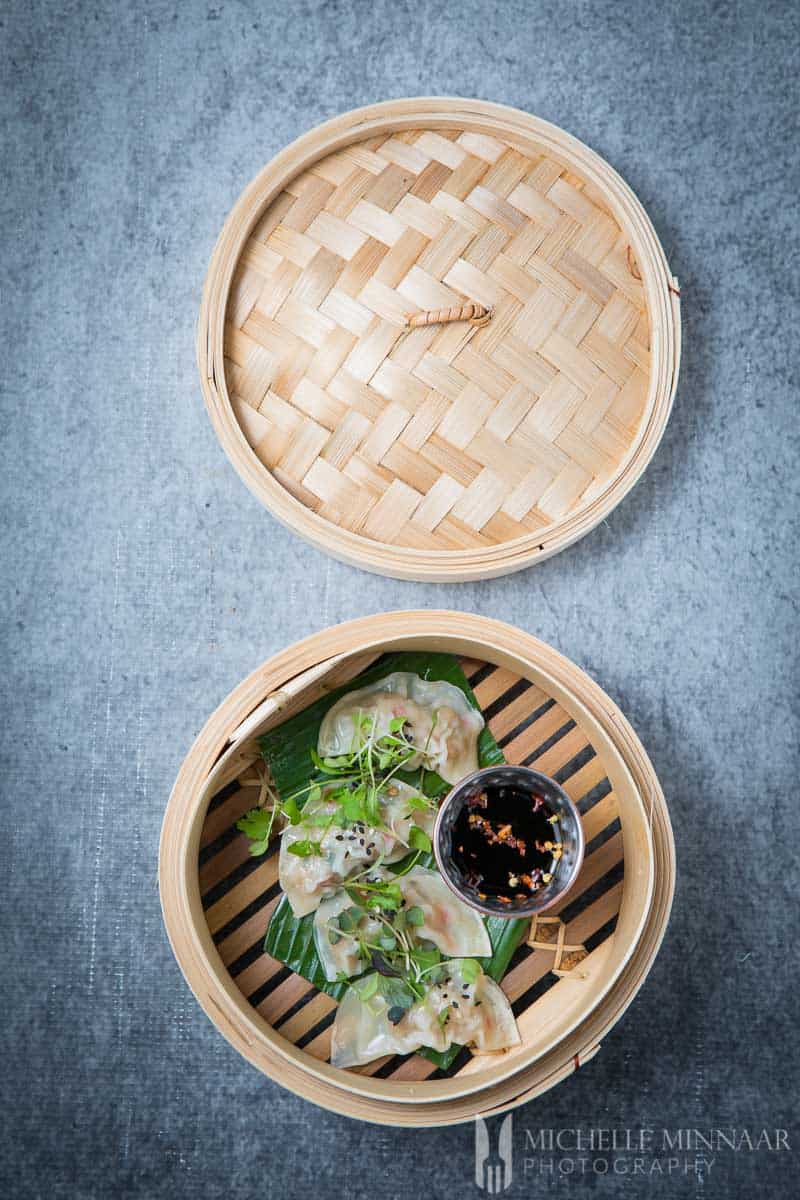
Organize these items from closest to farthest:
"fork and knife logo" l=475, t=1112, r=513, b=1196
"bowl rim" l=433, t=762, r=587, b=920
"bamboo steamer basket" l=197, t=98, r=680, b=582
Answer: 1. "bowl rim" l=433, t=762, r=587, b=920
2. "bamboo steamer basket" l=197, t=98, r=680, b=582
3. "fork and knife logo" l=475, t=1112, r=513, b=1196

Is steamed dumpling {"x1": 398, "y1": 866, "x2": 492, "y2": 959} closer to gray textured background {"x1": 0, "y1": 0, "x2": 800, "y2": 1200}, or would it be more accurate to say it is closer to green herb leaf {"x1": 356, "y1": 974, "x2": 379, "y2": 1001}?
green herb leaf {"x1": 356, "y1": 974, "x2": 379, "y2": 1001}

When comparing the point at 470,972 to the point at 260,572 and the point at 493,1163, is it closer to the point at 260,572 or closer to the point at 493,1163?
the point at 493,1163

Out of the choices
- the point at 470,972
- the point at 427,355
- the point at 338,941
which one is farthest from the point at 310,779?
the point at 427,355

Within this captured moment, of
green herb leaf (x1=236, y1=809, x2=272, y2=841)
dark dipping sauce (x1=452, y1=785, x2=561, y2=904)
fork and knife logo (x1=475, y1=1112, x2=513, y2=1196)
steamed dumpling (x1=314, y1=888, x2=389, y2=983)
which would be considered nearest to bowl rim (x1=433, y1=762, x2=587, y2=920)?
dark dipping sauce (x1=452, y1=785, x2=561, y2=904)

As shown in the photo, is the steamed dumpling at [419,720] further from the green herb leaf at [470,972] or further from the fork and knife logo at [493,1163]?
the fork and knife logo at [493,1163]

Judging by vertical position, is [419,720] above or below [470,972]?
above

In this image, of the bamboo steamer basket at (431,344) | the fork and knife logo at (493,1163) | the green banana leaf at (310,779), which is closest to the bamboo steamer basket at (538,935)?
the green banana leaf at (310,779)
